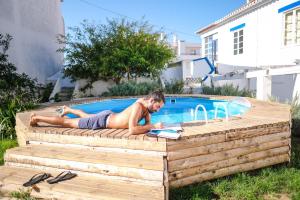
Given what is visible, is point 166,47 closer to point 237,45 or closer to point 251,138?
point 237,45

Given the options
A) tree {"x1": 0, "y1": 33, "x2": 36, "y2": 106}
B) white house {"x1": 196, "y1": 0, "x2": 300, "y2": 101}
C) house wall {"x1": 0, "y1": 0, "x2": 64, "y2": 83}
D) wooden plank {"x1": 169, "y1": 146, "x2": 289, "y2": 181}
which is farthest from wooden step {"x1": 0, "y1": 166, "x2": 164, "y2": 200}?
house wall {"x1": 0, "y1": 0, "x2": 64, "y2": 83}

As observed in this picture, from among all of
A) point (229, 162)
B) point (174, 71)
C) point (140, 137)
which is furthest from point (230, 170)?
point (174, 71)

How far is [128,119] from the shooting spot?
15.3 feet

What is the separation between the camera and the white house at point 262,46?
38.1 feet

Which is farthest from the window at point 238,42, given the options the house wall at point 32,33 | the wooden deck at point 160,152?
the wooden deck at point 160,152

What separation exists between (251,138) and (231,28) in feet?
47.0

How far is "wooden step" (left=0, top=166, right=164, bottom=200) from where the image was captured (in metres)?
3.40

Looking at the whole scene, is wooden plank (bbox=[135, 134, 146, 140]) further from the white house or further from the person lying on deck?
the white house

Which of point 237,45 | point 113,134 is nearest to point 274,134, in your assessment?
point 113,134

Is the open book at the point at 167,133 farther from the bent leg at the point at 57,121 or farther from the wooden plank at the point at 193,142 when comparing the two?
the bent leg at the point at 57,121

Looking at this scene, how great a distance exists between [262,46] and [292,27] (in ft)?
7.19

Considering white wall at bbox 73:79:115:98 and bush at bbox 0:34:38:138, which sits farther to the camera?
white wall at bbox 73:79:115:98

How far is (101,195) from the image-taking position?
340 cm

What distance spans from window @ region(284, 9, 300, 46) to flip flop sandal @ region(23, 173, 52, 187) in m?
11.8
